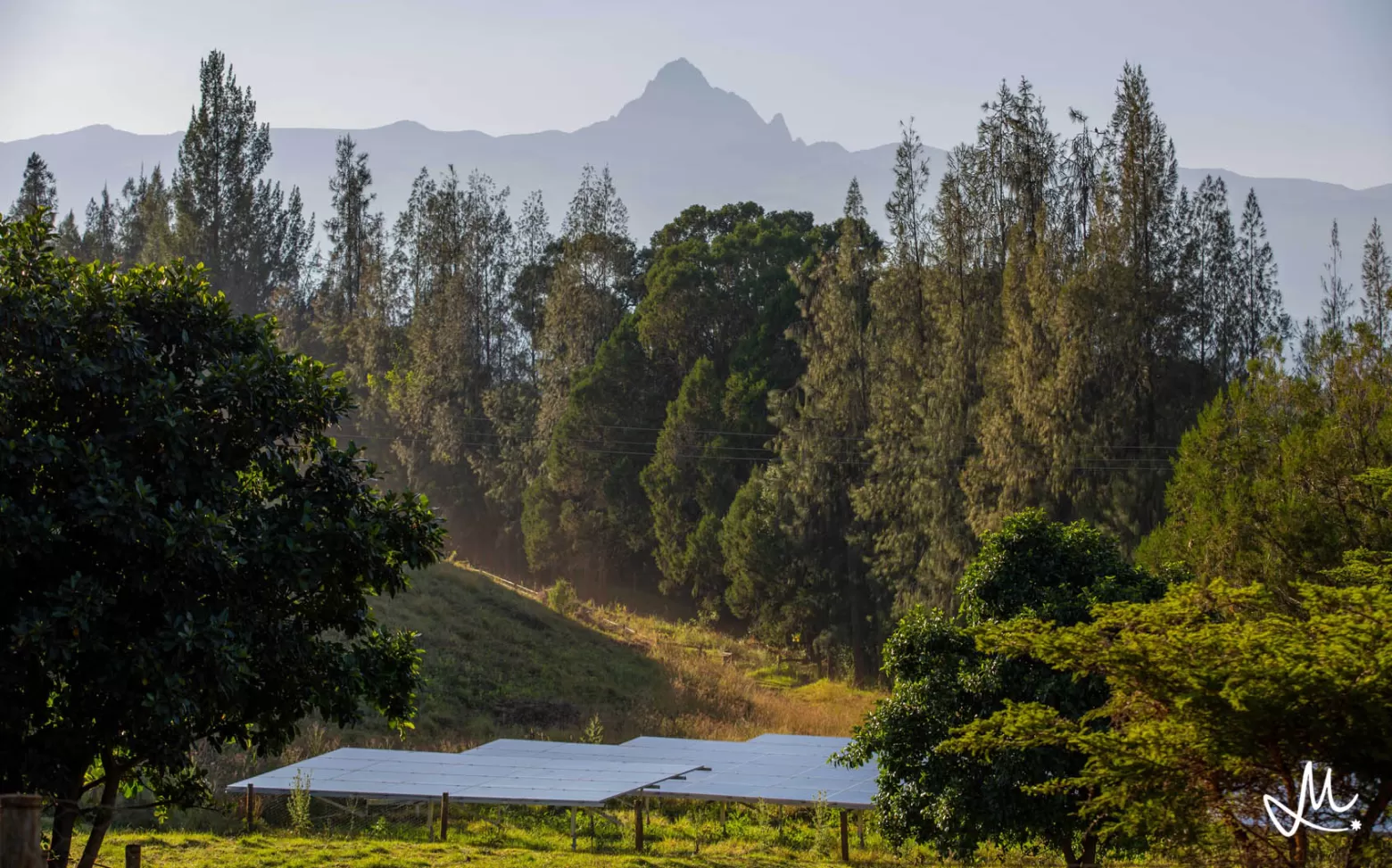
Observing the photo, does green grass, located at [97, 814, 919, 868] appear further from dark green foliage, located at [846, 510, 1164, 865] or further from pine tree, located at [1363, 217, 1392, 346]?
pine tree, located at [1363, 217, 1392, 346]

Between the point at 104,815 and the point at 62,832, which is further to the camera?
the point at 104,815

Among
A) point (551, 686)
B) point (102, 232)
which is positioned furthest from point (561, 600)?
point (102, 232)

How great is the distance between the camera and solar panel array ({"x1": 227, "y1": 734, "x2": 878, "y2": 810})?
18859 mm

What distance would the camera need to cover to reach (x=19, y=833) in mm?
6395

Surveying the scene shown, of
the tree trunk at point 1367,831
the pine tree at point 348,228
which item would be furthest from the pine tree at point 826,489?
the tree trunk at point 1367,831

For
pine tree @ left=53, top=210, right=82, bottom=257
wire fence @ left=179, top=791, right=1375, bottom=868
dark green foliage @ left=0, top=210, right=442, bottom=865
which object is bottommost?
wire fence @ left=179, top=791, right=1375, bottom=868

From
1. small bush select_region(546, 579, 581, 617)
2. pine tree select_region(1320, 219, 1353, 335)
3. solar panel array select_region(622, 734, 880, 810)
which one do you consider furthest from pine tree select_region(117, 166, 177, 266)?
pine tree select_region(1320, 219, 1353, 335)

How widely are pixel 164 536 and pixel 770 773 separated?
14.5 metres

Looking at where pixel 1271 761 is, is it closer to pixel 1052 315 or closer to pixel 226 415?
pixel 226 415

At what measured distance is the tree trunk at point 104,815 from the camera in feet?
32.1

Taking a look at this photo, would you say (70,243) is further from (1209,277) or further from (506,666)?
(1209,277)

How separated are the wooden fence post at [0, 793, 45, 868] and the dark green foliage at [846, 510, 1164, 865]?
397 inches

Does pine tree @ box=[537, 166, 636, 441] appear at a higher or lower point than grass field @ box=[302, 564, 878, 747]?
higher

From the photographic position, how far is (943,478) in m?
40.1
